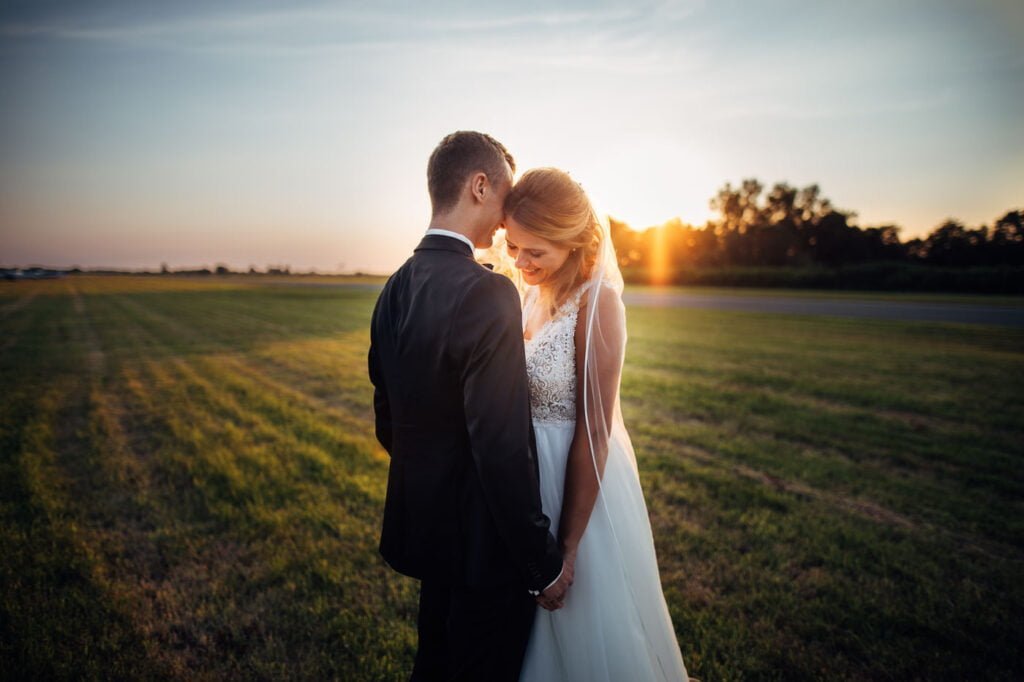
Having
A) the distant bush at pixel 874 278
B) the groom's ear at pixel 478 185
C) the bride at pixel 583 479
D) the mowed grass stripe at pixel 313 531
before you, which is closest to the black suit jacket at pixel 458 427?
the groom's ear at pixel 478 185

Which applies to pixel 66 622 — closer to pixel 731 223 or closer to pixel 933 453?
pixel 933 453

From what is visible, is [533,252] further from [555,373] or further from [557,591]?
[557,591]

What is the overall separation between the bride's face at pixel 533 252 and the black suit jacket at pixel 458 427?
0.39m

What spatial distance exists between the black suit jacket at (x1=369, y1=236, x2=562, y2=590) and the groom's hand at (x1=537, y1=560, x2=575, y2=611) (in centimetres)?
11

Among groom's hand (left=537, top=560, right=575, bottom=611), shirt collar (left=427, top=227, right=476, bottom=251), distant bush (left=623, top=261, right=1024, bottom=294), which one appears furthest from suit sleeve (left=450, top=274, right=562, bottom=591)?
distant bush (left=623, top=261, right=1024, bottom=294)

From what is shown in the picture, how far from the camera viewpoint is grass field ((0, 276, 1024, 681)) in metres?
3.07

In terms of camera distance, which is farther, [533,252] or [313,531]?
[313,531]

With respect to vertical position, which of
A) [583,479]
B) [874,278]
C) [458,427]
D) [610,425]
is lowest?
[583,479]

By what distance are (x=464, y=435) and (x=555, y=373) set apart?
0.63 m

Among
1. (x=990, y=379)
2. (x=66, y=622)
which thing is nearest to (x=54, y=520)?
(x=66, y=622)

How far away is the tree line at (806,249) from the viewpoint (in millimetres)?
37062

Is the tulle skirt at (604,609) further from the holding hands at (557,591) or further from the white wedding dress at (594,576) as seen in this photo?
the holding hands at (557,591)

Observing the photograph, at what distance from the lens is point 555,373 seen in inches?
89.2

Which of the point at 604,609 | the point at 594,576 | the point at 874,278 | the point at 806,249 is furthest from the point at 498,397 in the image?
the point at 806,249
